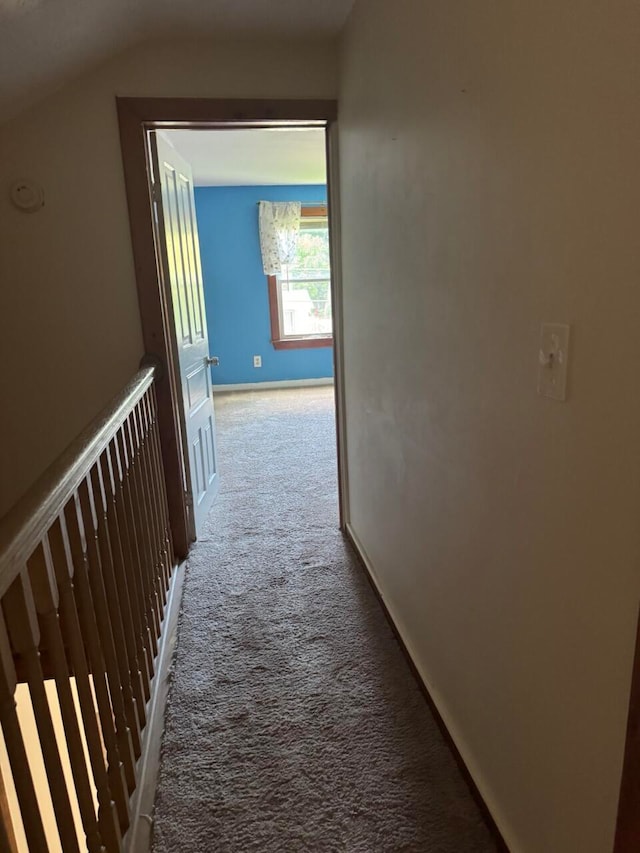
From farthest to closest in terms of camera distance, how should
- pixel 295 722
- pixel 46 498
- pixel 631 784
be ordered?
1. pixel 295 722
2. pixel 46 498
3. pixel 631 784

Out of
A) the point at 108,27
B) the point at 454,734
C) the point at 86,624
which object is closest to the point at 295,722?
the point at 454,734

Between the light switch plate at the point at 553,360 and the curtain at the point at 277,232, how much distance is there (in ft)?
17.6

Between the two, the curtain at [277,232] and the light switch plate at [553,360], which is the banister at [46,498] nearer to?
the light switch plate at [553,360]

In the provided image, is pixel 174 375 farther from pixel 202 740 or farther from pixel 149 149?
pixel 202 740

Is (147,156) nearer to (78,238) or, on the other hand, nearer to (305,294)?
(78,238)

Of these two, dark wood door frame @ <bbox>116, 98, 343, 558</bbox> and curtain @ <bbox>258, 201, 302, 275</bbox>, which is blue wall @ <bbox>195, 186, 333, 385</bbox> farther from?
dark wood door frame @ <bbox>116, 98, 343, 558</bbox>

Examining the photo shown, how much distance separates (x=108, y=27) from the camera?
1.94 metres

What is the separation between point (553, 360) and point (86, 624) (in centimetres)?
106

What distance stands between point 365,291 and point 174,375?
101 centimetres

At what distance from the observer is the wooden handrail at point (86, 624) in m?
0.82

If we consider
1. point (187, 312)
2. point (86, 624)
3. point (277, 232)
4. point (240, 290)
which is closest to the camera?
point (86, 624)

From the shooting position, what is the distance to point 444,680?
1635mm

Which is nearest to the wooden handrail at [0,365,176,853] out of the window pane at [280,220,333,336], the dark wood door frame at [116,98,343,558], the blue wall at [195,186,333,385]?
the dark wood door frame at [116,98,343,558]

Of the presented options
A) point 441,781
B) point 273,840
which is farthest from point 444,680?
point 273,840
